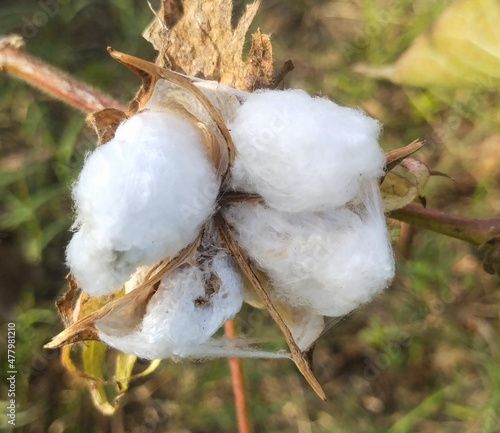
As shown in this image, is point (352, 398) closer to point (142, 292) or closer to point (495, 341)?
point (495, 341)

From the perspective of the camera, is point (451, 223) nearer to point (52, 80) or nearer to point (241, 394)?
point (241, 394)

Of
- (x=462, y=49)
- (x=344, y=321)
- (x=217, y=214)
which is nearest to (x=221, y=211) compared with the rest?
(x=217, y=214)

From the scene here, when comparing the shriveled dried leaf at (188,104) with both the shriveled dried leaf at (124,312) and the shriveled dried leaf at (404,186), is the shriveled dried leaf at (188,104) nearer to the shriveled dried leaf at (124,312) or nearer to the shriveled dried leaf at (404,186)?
the shriveled dried leaf at (124,312)

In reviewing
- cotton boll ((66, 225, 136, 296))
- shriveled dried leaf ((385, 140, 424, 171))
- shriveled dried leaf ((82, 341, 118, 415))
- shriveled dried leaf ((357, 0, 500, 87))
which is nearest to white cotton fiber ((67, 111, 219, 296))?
cotton boll ((66, 225, 136, 296))

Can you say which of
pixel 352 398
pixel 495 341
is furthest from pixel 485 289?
pixel 352 398

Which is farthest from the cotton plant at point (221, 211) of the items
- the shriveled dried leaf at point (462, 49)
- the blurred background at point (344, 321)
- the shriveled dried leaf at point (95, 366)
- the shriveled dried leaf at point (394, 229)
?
the blurred background at point (344, 321)

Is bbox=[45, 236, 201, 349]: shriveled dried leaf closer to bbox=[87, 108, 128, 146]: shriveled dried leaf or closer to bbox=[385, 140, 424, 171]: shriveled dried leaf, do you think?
bbox=[87, 108, 128, 146]: shriveled dried leaf
